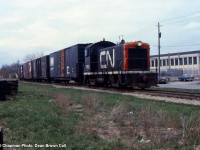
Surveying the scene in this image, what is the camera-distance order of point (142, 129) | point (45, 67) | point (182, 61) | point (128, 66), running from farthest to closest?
point (182, 61) → point (45, 67) → point (128, 66) → point (142, 129)

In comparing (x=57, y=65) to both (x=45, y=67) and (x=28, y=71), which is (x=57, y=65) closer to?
(x=45, y=67)

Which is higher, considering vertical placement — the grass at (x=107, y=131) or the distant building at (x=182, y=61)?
the distant building at (x=182, y=61)

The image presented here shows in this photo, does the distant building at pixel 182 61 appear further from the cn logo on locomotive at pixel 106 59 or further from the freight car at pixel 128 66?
the freight car at pixel 128 66

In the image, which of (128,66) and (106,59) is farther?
(106,59)

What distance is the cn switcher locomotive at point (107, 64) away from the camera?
25.7m

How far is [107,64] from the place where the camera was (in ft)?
94.0

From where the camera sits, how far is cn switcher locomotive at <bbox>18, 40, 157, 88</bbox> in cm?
2572

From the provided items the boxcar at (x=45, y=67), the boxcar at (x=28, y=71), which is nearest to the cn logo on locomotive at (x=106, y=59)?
the boxcar at (x=45, y=67)

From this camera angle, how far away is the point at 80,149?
7562mm

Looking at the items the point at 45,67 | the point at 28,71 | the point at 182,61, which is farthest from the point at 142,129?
the point at 182,61

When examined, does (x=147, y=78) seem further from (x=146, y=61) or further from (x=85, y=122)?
(x=85, y=122)

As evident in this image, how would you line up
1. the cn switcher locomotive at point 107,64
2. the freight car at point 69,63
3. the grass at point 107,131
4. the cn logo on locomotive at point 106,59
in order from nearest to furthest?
the grass at point 107,131 → the cn switcher locomotive at point 107,64 → the cn logo on locomotive at point 106,59 → the freight car at point 69,63

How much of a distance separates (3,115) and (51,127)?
347 centimetres

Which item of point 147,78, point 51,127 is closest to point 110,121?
point 51,127
